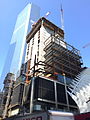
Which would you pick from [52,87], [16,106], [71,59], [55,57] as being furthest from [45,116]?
[71,59]

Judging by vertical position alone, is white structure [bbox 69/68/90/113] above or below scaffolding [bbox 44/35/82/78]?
below

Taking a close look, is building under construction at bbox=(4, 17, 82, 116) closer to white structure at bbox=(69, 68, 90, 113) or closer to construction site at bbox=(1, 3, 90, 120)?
construction site at bbox=(1, 3, 90, 120)

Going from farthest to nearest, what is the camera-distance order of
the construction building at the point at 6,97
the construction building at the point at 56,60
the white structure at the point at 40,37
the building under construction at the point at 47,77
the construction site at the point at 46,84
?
the white structure at the point at 40,37 → the construction building at the point at 56,60 → the construction building at the point at 6,97 → the building under construction at the point at 47,77 → the construction site at the point at 46,84

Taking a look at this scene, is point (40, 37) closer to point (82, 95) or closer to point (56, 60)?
point (56, 60)

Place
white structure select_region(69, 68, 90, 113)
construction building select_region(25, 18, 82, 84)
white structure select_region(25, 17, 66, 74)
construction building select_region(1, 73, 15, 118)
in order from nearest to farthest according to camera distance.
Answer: white structure select_region(69, 68, 90, 113)
construction building select_region(1, 73, 15, 118)
construction building select_region(25, 18, 82, 84)
white structure select_region(25, 17, 66, 74)

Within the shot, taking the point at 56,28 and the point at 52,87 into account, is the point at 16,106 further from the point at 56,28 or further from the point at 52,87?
the point at 56,28

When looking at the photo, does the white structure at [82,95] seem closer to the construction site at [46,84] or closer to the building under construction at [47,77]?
the construction site at [46,84]

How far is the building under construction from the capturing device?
134ft

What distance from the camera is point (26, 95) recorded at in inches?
1757

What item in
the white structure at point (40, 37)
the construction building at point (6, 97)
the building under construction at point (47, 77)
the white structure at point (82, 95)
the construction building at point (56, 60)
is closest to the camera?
the white structure at point (82, 95)

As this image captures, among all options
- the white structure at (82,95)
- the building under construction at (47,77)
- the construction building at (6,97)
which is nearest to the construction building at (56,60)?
the building under construction at (47,77)

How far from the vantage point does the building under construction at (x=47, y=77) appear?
40.9 meters

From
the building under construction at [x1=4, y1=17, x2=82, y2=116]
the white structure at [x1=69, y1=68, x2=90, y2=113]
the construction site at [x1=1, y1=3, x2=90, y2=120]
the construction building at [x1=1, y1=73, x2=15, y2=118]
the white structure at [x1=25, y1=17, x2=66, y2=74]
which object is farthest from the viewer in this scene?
the white structure at [x1=25, y1=17, x2=66, y2=74]

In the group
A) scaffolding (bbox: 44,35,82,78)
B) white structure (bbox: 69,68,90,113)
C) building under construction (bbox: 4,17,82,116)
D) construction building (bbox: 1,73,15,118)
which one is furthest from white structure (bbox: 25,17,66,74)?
white structure (bbox: 69,68,90,113)
